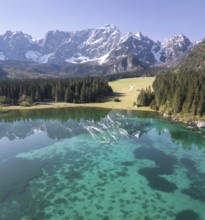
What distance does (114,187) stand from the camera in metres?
52.0

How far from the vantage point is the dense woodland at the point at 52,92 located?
6678 inches

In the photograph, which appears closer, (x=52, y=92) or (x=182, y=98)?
(x=182, y=98)

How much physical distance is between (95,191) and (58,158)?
21.1 m

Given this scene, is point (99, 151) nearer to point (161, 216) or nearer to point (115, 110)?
point (161, 216)

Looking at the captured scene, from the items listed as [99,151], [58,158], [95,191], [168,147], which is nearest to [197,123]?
[168,147]

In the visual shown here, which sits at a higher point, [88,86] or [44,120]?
[88,86]

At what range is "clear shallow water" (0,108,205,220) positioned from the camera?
4372cm

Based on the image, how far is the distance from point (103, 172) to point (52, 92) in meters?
125

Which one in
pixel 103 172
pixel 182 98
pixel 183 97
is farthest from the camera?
pixel 183 97

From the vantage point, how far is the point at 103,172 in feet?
196

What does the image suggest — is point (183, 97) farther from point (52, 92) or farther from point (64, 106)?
point (52, 92)

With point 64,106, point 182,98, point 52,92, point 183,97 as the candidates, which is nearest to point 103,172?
point 182,98

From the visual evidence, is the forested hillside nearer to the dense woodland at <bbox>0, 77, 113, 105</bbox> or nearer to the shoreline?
the shoreline

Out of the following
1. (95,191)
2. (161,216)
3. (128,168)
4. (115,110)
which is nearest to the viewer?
(161,216)
